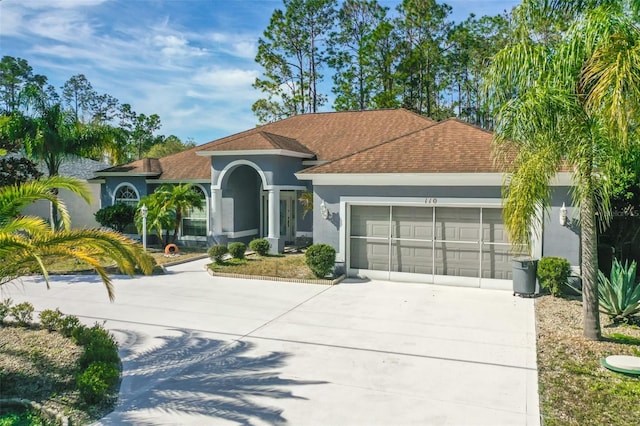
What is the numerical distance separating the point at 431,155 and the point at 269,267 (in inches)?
266

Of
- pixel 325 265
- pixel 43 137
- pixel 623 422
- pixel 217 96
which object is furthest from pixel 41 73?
pixel 623 422

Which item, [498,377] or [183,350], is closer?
[498,377]

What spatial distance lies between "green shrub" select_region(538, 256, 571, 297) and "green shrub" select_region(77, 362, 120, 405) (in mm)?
10783

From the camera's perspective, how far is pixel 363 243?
15812 mm

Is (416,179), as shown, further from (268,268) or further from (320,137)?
(320,137)

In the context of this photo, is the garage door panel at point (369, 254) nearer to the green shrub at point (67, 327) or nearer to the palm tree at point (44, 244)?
the palm tree at point (44, 244)

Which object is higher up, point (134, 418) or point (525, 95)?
point (525, 95)

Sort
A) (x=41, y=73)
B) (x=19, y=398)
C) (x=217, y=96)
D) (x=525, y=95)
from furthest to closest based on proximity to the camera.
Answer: (x=41, y=73) < (x=217, y=96) < (x=525, y=95) < (x=19, y=398)

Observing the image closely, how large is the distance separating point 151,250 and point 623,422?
1967cm

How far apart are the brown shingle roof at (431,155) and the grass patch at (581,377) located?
5322mm

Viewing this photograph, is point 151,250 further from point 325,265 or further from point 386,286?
point 386,286

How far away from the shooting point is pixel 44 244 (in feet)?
24.4


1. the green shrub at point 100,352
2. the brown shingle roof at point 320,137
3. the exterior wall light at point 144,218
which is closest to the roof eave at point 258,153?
the brown shingle roof at point 320,137

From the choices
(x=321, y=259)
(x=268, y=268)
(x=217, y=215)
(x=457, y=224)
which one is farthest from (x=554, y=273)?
(x=217, y=215)
